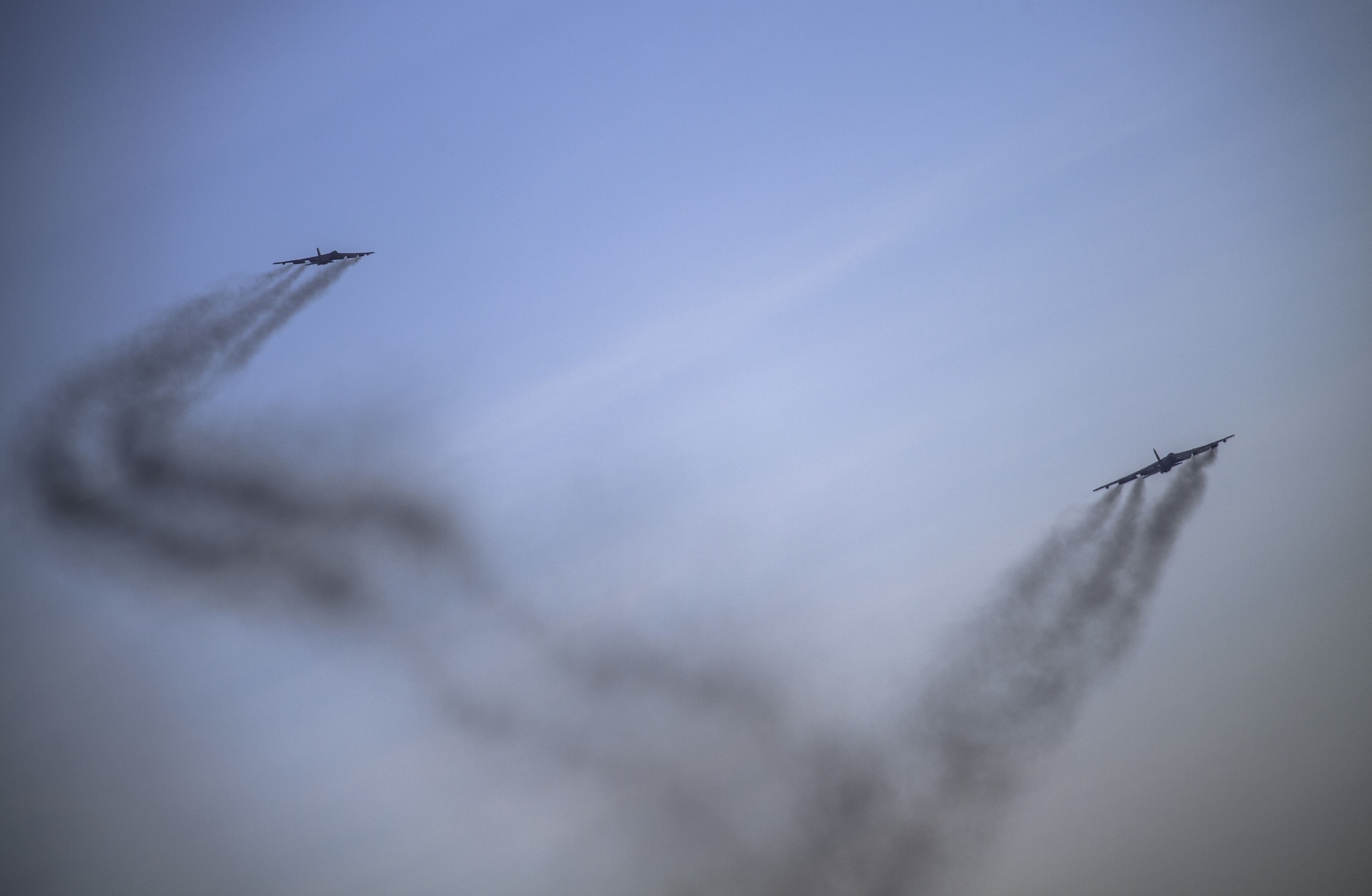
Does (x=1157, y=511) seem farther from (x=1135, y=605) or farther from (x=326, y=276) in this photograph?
(x=326, y=276)

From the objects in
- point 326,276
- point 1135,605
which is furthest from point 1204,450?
point 326,276

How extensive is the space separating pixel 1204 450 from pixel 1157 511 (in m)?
8.27

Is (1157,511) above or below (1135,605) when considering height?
above

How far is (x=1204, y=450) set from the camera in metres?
78.6

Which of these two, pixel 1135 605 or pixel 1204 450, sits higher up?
pixel 1204 450

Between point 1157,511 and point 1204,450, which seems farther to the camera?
point 1157,511

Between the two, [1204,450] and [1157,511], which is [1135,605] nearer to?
[1157,511]

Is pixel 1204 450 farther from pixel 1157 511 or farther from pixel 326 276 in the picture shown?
pixel 326 276

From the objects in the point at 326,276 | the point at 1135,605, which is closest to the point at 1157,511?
the point at 1135,605

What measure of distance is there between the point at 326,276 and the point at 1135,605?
223 ft

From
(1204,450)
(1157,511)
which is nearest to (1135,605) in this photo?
(1157,511)

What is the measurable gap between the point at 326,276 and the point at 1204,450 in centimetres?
6659

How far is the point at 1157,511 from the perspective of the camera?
3356 inches

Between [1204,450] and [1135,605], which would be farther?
[1135,605]
